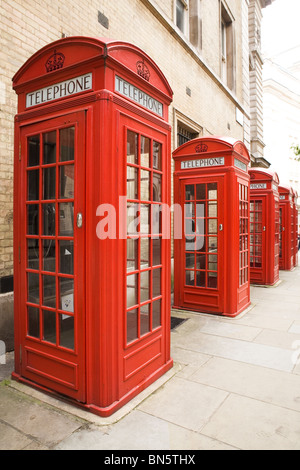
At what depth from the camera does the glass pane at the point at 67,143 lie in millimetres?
2768

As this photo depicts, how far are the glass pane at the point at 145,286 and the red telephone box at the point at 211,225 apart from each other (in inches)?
98.8

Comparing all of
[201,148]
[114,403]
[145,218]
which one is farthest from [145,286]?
[201,148]

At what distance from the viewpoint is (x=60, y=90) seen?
2828mm

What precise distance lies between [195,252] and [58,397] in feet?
11.6

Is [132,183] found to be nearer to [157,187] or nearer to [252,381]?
[157,187]

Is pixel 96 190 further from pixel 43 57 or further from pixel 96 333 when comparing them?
pixel 43 57

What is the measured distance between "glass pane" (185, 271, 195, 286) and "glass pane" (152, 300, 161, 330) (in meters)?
2.57

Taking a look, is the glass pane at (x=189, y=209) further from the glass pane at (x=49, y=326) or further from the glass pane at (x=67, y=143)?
the glass pane at (x=49, y=326)

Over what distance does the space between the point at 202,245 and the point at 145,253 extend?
9.07 ft

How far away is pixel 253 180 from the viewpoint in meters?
8.23

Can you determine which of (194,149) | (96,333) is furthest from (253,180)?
(96,333)

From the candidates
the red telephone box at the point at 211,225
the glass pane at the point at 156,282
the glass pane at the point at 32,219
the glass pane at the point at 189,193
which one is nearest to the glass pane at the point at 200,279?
the red telephone box at the point at 211,225

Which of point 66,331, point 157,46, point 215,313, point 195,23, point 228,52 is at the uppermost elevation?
point 228,52

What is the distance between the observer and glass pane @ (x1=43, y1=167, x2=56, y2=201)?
292 cm
